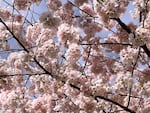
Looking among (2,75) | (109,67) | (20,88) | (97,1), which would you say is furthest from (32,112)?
(97,1)

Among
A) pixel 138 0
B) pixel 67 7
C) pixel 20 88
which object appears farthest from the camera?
pixel 67 7

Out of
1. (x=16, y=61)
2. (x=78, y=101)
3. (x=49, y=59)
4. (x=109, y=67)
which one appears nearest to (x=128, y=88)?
(x=78, y=101)

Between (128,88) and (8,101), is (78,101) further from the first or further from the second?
(8,101)

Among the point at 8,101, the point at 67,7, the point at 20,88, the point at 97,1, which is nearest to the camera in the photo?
the point at 97,1

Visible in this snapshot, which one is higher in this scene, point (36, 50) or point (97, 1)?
point (97, 1)

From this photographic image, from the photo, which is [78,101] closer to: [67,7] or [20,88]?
[20,88]

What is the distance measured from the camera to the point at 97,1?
6.91 m

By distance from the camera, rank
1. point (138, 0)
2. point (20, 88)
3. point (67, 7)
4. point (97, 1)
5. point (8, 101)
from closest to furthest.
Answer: point (97, 1)
point (138, 0)
point (8, 101)
point (20, 88)
point (67, 7)

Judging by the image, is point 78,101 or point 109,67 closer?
point 78,101

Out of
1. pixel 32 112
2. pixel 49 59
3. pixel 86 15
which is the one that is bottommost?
pixel 32 112

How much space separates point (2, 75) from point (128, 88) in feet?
7.42

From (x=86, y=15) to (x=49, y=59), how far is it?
1.85 m

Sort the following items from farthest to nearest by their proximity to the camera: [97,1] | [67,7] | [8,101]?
[67,7] → [8,101] → [97,1]

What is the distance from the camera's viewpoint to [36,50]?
7066 mm
